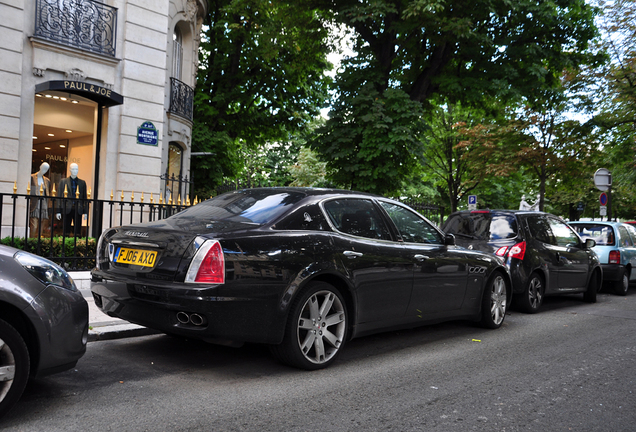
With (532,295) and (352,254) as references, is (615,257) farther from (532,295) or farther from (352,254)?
(352,254)

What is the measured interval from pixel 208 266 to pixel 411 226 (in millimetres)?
2633

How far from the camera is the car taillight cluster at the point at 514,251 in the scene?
27.9 feet

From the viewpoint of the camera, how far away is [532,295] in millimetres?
8758

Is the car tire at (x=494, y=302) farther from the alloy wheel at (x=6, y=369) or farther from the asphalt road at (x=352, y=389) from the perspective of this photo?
the alloy wheel at (x=6, y=369)

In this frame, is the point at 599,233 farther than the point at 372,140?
No

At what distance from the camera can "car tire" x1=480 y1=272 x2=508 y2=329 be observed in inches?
275

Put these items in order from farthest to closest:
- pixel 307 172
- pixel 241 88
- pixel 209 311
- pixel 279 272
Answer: pixel 307 172 < pixel 241 88 < pixel 279 272 < pixel 209 311

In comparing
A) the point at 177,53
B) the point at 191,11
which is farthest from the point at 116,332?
the point at 191,11

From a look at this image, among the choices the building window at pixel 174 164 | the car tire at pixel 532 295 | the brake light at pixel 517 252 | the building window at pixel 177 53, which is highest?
the building window at pixel 177 53

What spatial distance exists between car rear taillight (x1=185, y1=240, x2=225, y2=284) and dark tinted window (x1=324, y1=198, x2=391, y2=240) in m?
1.30

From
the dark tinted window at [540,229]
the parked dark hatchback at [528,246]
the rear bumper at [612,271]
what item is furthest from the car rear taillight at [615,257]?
the dark tinted window at [540,229]

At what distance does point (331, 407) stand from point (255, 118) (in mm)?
19398

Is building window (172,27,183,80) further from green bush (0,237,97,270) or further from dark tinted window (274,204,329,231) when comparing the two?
dark tinted window (274,204,329,231)

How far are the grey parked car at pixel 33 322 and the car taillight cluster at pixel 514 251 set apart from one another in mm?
6464
